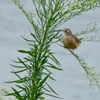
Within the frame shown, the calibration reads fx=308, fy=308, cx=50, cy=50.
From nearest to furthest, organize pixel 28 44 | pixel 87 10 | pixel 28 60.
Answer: pixel 28 60, pixel 28 44, pixel 87 10

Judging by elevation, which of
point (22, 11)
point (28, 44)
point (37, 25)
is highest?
point (22, 11)

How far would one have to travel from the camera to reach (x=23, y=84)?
1.46 metres

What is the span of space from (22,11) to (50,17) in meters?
0.37

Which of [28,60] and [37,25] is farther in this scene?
[37,25]

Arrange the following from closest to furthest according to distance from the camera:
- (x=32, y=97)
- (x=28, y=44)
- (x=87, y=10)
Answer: (x=32, y=97) < (x=28, y=44) < (x=87, y=10)

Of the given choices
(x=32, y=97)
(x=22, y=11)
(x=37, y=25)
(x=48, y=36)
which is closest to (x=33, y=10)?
(x=22, y=11)

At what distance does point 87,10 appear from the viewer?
1.77 m

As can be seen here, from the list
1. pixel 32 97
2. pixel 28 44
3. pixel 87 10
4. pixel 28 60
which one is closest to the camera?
pixel 32 97

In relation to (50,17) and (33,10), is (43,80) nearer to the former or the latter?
(50,17)

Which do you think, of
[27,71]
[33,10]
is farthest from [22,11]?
[27,71]

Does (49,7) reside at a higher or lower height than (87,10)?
lower

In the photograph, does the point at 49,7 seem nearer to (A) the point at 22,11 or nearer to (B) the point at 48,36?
(B) the point at 48,36

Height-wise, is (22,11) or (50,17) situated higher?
(22,11)

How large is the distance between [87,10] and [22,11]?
0.39 meters
